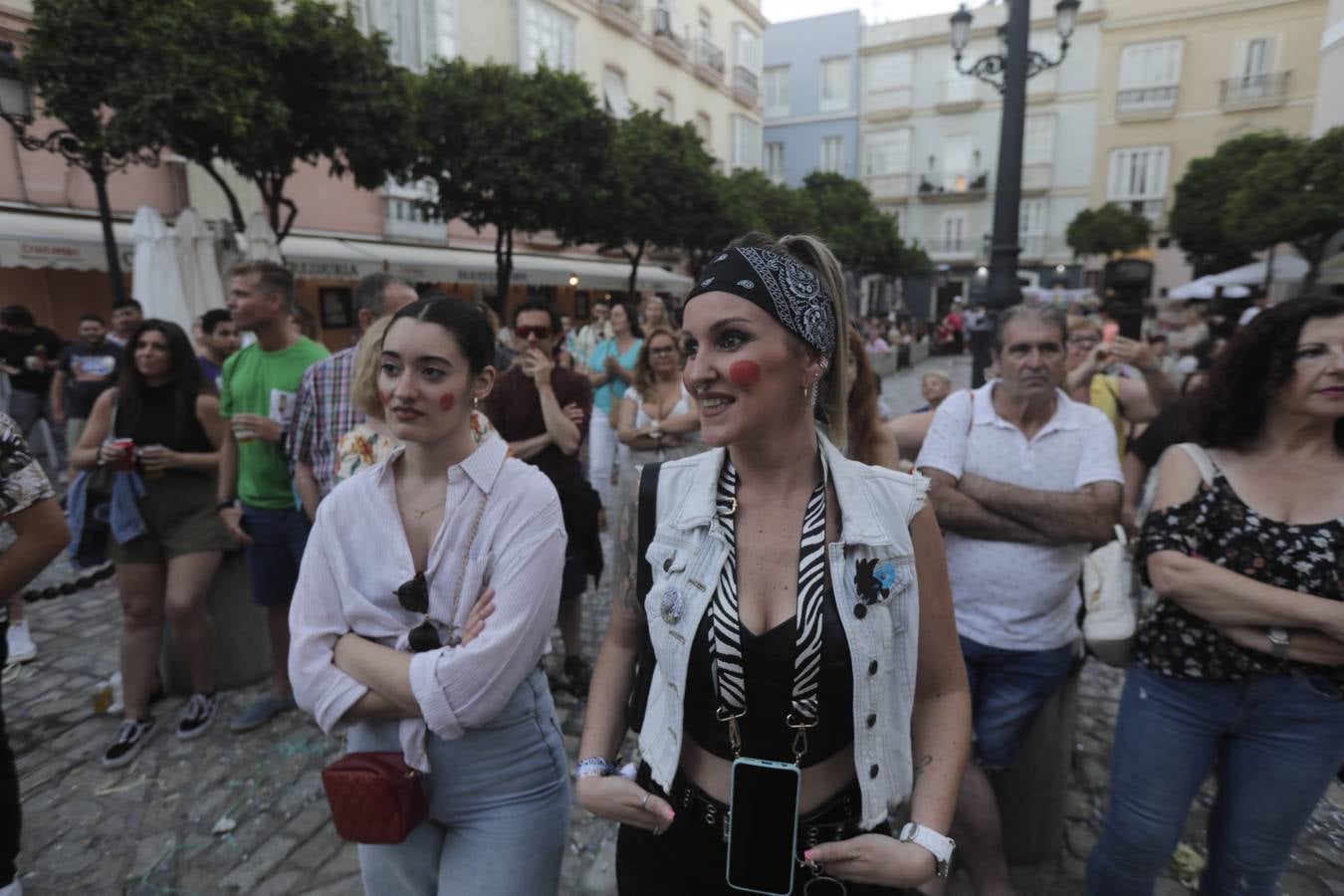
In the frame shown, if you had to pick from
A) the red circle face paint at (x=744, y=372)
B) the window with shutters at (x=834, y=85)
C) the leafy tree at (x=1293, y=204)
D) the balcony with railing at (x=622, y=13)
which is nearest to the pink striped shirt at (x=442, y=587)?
the red circle face paint at (x=744, y=372)

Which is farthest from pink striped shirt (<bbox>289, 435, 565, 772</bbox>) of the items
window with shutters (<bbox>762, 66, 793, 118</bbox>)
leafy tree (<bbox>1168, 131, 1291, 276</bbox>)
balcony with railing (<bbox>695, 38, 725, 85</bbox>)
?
window with shutters (<bbox>762, 66, 793, 118</bbox>)

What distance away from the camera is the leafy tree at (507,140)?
12.9 m

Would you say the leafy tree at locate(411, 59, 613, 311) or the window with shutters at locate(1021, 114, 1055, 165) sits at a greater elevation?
the window with shutters at locate(1021, 114, 1055, 165)

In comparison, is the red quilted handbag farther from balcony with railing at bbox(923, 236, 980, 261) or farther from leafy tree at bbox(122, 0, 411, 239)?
balcony with railing at bbox(923, 236, 980, 261)

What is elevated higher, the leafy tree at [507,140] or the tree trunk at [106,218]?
the leafy tree at [507,140]

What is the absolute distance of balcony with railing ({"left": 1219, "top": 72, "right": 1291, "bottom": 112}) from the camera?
1093 inches

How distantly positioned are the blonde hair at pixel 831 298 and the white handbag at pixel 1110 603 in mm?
1274

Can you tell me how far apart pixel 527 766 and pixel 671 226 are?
17.5 meters

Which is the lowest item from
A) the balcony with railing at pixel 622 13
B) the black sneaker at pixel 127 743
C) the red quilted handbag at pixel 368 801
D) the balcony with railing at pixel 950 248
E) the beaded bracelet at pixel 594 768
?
the black sneaker at pixel 127 743

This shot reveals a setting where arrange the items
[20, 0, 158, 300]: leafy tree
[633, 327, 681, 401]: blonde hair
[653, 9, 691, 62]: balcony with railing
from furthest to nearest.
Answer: [653, 9, 691, 62]: balcony with railing
[20, 0, 158, 300]: leafy tree
[633, 327, 681, 401]: blonde hair

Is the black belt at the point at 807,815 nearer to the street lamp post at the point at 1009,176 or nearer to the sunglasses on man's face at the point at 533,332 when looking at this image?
the sunglasses on man's face at the point at 533,332

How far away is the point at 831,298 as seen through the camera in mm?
1566

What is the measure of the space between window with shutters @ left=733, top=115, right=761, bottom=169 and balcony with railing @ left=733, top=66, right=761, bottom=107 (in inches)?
31.6

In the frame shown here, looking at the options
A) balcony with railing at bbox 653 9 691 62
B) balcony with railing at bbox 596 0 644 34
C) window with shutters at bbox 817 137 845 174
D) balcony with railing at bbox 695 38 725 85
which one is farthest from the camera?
window with shutters at bbox 817 137 845 174
